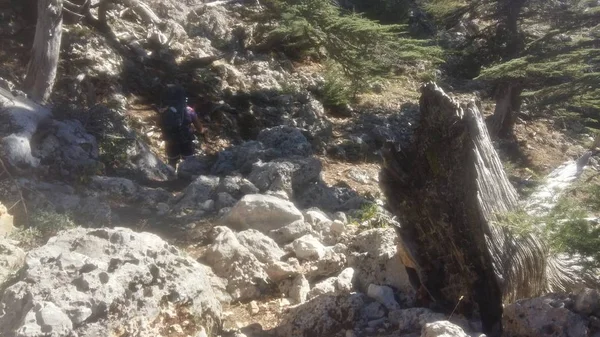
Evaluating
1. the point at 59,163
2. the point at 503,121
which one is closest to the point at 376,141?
the point at 503,121

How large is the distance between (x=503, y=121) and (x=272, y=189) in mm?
10382

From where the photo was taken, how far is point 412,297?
224 inches

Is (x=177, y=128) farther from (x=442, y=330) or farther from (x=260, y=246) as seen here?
(x=442, y=330)

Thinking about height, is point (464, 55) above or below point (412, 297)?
above

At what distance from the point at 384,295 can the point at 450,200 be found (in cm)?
94

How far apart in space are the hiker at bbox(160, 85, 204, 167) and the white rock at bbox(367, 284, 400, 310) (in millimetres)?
6019

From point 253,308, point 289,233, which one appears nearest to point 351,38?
point 289,233

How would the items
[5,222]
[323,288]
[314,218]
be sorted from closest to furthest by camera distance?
[323,288]
[5,222]
[314,218]

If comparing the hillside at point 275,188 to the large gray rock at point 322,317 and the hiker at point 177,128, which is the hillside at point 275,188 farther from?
the hiker at point 177,128

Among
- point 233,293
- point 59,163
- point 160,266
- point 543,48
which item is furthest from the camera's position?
point 543,48

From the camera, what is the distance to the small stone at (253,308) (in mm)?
6098

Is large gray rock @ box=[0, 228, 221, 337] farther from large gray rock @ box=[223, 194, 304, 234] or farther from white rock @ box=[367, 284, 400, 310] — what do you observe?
large gray rock @ box=[223, 194, 304, 234]

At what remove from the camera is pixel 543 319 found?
4543 millimetres

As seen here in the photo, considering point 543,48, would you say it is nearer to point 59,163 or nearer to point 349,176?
point 349,176
